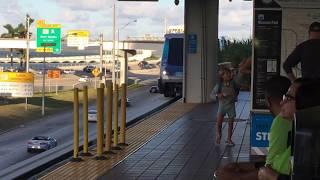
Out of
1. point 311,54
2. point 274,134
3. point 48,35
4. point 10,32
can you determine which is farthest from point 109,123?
point 10,32

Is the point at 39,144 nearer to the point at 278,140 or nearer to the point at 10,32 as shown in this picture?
the point at 278,140

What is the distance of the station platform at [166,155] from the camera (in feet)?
30.5

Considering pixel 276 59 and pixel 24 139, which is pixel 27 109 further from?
pixel 276 59

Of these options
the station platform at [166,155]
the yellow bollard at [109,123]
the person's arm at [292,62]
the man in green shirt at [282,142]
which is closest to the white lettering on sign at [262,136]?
the person's arm at [292,62]

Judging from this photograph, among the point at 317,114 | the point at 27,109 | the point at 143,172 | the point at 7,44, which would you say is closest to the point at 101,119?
the point at 143,172

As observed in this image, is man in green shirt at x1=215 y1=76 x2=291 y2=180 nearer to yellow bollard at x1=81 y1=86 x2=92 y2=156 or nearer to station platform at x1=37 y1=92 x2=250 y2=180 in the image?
station platform at x1=37 y1=92 x2=250 y2=180

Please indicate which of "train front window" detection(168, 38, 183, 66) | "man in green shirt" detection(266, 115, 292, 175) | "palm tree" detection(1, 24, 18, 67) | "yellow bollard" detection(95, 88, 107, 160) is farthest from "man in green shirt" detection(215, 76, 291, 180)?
"palm tree" detection(1, 24, 18, 67)

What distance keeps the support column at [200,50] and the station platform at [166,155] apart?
20.6ft

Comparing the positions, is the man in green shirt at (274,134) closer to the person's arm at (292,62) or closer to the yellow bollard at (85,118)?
the person's arm at (292,62)

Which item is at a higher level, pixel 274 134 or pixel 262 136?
pixel 274 134

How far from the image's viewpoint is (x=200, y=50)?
23.2 metres

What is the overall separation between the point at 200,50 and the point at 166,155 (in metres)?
12.6

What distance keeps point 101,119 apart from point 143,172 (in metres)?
1.65

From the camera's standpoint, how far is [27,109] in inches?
2117
